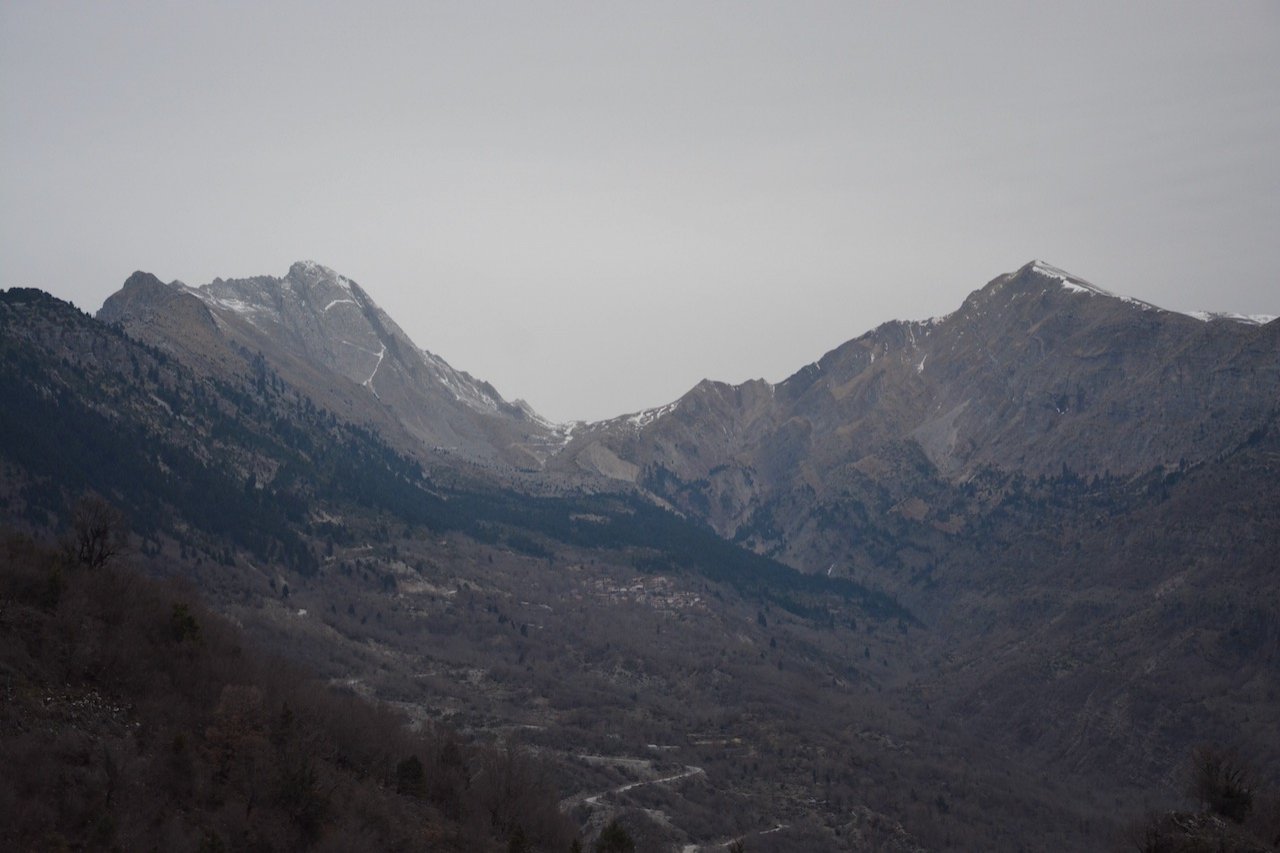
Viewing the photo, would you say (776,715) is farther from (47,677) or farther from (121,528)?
(47,677)

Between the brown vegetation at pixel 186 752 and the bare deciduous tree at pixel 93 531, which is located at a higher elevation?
the bare deciduous tree at pixel 93 531

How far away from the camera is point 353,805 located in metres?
82.8

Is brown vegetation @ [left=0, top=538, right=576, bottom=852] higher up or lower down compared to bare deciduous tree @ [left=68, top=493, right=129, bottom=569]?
lower down

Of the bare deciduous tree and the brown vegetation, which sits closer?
the brown vegetation

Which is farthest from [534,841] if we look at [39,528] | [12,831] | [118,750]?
[39,528]

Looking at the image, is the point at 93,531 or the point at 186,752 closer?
the point at 186,752

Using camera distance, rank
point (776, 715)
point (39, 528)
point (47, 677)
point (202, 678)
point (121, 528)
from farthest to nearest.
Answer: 1. point (776, 715)
2. point (39, 528)
3. point (121, 528)
4. point (202, 678)
5. point (47, 677)

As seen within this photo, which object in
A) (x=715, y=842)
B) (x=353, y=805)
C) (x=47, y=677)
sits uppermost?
(x=47, y=677)

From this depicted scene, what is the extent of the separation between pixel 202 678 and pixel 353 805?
17482 millimetres

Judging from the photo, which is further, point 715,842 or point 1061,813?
point 1061,813

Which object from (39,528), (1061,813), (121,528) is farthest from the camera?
(39,528)

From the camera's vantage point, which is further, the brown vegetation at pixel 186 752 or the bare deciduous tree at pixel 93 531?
the bare deciduous tree at pixel 93 531

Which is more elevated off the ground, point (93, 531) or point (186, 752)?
point (93, 531)

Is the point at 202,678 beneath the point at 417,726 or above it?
above
